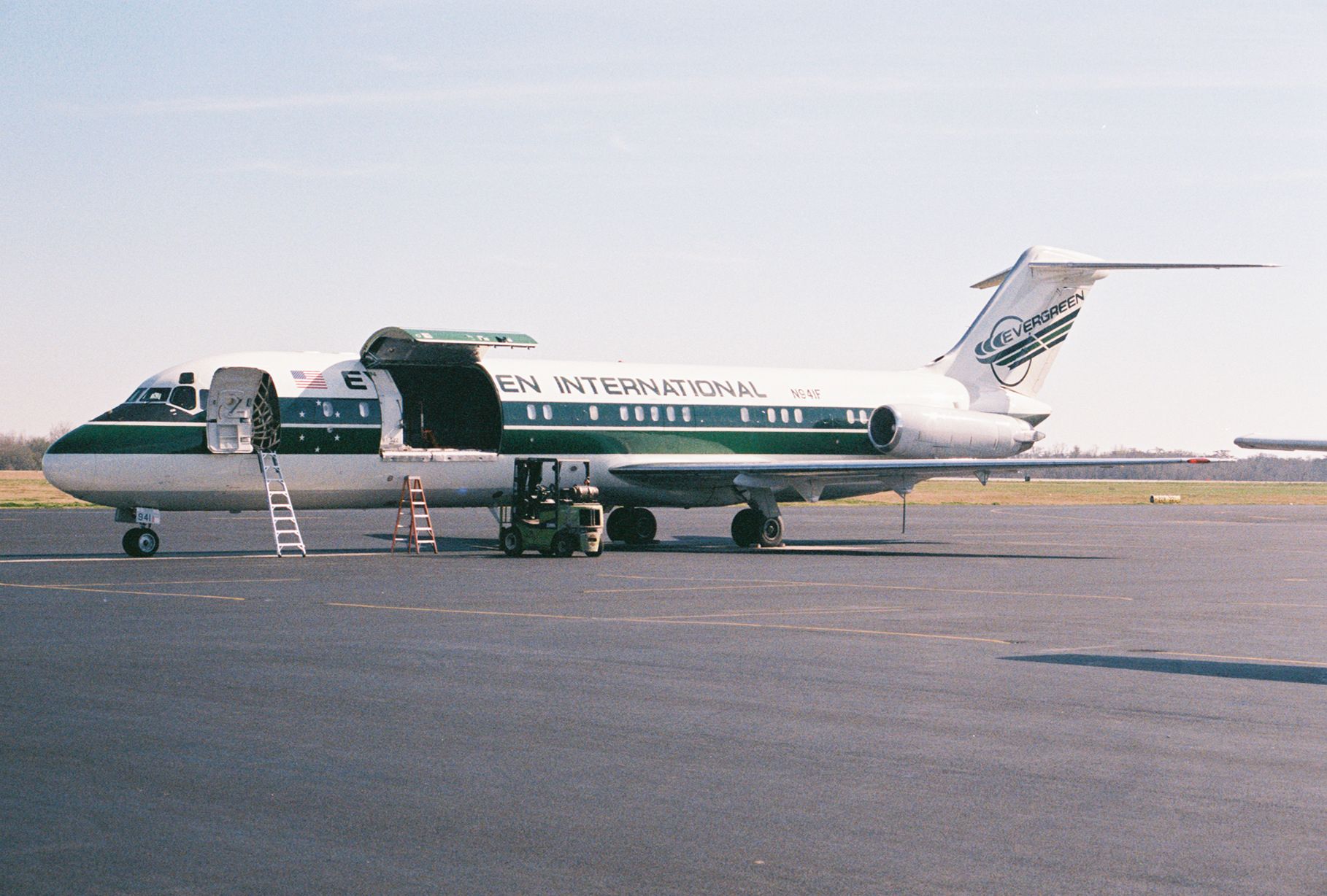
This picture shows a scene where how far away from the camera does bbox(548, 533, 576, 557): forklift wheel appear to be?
2894cm

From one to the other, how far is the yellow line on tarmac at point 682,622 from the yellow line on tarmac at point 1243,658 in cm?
163

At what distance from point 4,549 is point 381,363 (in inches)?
353

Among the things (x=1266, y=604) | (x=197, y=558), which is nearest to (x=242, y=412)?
(x=197, y=558)

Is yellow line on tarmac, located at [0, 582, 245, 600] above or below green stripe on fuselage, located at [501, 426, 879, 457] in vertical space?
below

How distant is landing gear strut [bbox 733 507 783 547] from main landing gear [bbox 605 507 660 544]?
2.27 meters

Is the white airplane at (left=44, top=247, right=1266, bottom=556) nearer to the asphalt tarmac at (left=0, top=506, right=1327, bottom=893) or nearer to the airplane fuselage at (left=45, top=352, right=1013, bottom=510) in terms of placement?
the airplane fuselage at (left=45, top=352, right=1013, bottom=510)

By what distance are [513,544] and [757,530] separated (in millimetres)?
6895

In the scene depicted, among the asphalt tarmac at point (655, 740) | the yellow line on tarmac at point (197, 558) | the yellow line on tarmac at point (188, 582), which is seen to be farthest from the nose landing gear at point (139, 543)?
the asphalt tarmac at point (655, 740)

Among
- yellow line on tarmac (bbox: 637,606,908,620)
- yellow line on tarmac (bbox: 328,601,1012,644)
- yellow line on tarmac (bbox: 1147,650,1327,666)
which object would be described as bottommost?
yellow line on tarmac (bbox: 637,606,908,620)

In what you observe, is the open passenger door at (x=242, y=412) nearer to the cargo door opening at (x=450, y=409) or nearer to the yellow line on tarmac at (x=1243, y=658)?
the cargo door opening at (x=450, y=409)

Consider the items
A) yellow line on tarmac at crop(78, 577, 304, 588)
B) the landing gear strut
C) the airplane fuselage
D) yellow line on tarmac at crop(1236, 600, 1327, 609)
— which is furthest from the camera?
the landing gear strut

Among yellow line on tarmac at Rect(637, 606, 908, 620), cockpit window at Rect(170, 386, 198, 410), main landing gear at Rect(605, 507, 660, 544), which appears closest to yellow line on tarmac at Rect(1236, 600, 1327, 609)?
yellow line on tarmac at Rect(637, 606, 908, 620)

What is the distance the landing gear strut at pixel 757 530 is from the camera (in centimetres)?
3375

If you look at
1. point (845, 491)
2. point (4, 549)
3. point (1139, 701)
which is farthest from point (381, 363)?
point (1139, 701)
